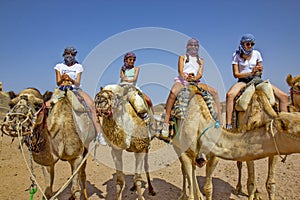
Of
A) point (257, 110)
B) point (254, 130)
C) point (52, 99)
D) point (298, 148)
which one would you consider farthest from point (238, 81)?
point (52, 99)

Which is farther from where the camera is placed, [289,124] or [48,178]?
[48,178]

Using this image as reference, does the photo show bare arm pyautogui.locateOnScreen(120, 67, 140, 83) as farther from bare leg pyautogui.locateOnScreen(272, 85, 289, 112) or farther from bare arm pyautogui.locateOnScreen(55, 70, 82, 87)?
bare leg pyautogui.locateOnScreen(272, 85, 289, 112)

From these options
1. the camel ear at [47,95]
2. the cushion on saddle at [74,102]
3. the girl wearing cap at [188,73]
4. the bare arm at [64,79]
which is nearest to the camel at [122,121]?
the girl wearing cap at [188,73]

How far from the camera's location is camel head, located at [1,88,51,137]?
442 cm

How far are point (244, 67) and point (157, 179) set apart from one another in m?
3.95

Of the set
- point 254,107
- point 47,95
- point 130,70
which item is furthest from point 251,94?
point 47,95

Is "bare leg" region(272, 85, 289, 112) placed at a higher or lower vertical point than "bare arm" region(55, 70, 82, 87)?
lower

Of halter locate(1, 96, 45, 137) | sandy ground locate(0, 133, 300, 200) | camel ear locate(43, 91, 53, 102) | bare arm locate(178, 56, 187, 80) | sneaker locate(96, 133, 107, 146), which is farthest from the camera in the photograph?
sandy ground locate(0, 133, 300, 200)

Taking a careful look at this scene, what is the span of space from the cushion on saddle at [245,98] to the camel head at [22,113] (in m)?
3.42

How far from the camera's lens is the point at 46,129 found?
538 cm

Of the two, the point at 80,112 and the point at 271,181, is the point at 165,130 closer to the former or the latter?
the point at 80,112

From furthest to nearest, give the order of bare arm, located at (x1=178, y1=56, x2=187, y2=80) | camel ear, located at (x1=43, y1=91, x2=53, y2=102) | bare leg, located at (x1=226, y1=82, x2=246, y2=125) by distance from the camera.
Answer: bare arm, located at (x1=178, y1=56, x2=187, y2=80)
bare leg, located at (x1=226, y1=82, x2=246, y2=125)
camel ear, located at (x1=43, y1=91, x2=53, y2=102)

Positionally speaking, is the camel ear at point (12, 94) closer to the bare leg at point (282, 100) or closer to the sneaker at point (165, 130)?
the sneaker at point (165, 130)

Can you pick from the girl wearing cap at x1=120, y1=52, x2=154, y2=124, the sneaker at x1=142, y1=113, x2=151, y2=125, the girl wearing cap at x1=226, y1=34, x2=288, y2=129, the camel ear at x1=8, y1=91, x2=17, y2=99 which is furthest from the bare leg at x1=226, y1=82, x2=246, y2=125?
the camel ear at x1=8, y1=91, x2=17, y2=99
